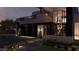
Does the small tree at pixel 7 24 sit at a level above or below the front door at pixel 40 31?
above

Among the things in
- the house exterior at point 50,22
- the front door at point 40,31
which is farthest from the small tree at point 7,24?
the front door at point 40,31

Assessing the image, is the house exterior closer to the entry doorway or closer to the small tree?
the entry doorway

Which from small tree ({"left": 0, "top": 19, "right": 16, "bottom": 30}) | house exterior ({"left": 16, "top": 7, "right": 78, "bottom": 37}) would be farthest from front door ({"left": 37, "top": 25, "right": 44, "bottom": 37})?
small tree ({"left": 0, "top": 19, "right": 16, "bottom": 30})

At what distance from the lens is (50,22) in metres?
6.62

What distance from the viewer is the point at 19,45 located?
662 cm

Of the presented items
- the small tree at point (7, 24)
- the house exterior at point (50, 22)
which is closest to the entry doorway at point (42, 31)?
the house exterior at point (50, 22)

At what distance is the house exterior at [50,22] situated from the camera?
6.58m

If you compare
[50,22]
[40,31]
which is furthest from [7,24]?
[50,22]

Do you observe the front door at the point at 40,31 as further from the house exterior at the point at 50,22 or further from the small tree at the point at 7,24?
the small tree at the point at 7,24
